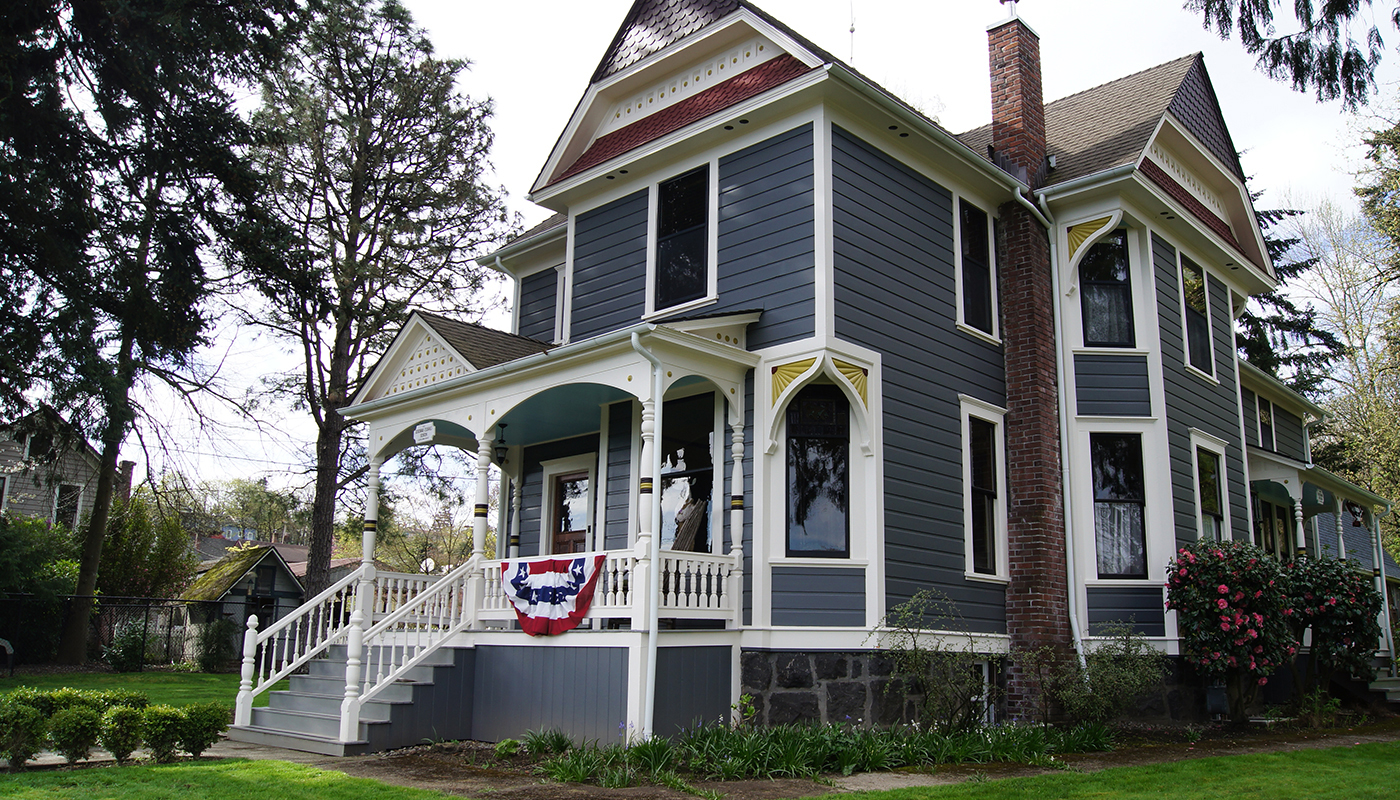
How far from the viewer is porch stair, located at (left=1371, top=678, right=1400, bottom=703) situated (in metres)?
15.0

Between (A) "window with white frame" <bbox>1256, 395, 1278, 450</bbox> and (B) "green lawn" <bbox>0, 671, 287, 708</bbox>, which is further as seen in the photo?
(A) "window with white frame" <bbox>1256, 395, 1278, 450</bbox>

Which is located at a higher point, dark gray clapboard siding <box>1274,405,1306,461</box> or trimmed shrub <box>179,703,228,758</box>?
dark gray clapboard siding <box>1274,405,1306,461</box>

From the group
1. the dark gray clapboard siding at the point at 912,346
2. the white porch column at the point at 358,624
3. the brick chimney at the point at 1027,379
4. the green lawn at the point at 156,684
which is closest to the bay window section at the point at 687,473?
the dark gray clapboard siding at the point at 912,346

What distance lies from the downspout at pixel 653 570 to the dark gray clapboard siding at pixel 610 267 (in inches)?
108

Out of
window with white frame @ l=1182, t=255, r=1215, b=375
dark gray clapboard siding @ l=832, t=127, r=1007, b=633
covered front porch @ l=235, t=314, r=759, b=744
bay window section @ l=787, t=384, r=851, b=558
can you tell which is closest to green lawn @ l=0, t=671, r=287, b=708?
covered front porch @ l=235, t=314, r=759, b=744

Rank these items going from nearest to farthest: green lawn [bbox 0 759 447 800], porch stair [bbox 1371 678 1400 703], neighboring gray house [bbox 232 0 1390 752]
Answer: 1. green lawn [bbox 0 759 447 800]
2. neighboring gray house [bbox 232 0 1390 752]
3. porch stair [bbox 1371 678 1400 703]

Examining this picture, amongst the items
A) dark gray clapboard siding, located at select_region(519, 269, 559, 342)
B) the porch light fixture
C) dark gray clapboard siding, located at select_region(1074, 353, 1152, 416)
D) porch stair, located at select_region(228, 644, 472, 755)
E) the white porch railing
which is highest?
dark gray clapboard siding, located at select_region(519, 269, 559, 342)

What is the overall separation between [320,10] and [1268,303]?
2537cm

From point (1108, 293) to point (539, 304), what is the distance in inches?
312

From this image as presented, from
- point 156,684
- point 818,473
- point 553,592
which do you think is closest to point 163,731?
point 553,592

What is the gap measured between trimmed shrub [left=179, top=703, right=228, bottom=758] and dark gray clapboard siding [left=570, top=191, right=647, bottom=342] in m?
5.94

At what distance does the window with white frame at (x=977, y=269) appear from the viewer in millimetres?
11984

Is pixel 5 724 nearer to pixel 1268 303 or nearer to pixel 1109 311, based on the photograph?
pixel 1109 311

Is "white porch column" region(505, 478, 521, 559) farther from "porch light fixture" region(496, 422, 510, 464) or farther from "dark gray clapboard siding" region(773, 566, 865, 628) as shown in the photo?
"dark gray clapboard siding" region(773, 566, 865, 628)
